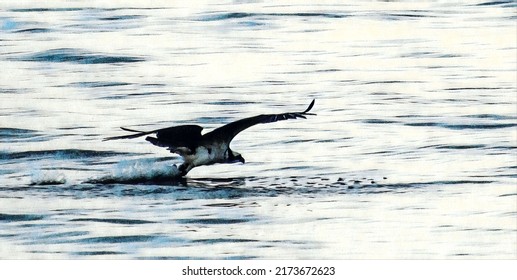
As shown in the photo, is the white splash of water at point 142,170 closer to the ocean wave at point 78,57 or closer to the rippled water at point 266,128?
the rippled water at point 266,128

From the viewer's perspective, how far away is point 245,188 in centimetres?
667

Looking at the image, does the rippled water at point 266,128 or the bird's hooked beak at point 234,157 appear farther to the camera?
the bird's hooked beak at point 234,157

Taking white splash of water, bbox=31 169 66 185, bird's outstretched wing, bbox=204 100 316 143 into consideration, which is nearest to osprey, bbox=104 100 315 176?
bird's outstretched wing, bbox=204 100 316 143

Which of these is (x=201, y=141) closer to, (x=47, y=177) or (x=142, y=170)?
(x=142, y=170)

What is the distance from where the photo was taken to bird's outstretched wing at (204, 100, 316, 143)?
6.74m

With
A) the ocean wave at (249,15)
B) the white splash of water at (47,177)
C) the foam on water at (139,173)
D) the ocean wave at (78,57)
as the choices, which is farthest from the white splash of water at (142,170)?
the ocean wave at (249,15)

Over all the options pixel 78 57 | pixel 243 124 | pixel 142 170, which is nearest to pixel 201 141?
pixel 243 124

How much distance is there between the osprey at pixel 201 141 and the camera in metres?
6.74

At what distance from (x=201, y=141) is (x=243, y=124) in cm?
21

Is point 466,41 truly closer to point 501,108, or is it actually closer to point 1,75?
point 501,108

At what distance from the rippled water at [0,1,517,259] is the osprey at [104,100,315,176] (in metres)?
0.07

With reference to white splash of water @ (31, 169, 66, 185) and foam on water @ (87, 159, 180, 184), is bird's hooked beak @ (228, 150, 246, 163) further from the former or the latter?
white splash of water @ (31, 169, 66, 185)

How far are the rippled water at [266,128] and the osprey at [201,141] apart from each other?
0.07m

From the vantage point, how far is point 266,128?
6.91 metres
